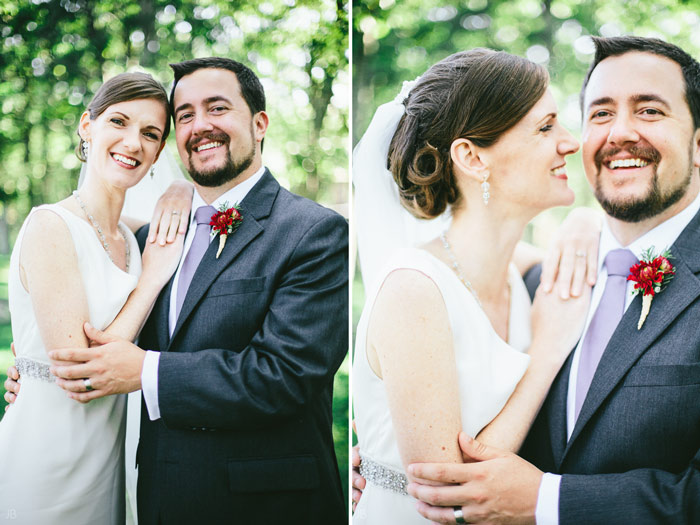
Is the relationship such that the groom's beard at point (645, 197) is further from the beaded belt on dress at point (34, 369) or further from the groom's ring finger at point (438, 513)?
the beaded belt on dress at point (34, 369)

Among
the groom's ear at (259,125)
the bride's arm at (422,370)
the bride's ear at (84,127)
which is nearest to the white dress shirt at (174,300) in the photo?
the groom's ear at (259,125)

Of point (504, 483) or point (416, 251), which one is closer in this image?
point (504, 483)

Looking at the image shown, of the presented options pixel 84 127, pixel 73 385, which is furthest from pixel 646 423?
pixel 84 127

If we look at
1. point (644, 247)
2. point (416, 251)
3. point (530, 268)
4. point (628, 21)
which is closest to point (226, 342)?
point (416, 251)

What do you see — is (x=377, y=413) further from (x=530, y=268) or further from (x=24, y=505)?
(x=24, y=505)

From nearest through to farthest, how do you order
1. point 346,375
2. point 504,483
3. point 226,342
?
1. point 504,483
2. point 226,342
3. point 346,375

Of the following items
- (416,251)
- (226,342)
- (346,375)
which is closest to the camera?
(416,251)

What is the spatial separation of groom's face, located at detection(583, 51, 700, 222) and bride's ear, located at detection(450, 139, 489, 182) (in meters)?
0.37

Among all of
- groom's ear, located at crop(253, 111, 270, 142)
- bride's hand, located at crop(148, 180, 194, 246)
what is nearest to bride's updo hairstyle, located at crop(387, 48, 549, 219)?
groom's ear, located at crop(253, 111, 270, 142)

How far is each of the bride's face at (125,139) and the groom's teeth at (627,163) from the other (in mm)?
1698

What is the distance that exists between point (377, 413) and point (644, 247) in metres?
1.13

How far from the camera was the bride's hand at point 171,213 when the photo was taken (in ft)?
8.91

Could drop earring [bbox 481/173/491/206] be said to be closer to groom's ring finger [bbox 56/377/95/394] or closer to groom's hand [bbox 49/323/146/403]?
groom's hand [bbox 49/323/146/403]

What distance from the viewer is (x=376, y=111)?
2670mm
